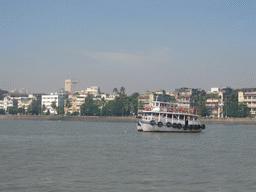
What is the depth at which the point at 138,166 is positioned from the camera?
95.0 ft

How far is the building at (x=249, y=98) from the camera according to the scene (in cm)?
17838

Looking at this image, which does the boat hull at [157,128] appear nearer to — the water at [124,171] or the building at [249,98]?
the water at [124,171]

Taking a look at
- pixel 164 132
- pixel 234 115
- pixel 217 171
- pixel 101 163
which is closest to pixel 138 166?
Answer: pixel 101 163

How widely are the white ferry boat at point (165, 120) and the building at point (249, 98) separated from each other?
112 metres

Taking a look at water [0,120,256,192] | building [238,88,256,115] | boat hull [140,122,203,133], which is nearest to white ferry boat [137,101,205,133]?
boat hull [140,122,203,133]

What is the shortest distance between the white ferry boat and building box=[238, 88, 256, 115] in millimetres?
111894

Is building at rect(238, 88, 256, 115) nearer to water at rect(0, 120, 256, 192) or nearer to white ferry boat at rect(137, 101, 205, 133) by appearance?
white ferry boat at rect(137, 101, 205, 133)

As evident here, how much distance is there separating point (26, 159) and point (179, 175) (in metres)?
13.4

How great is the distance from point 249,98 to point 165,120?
118959 mm

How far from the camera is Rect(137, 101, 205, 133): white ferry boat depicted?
2800 inches

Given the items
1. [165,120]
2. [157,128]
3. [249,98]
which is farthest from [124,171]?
[249,98]

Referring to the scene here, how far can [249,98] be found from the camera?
7096 inches

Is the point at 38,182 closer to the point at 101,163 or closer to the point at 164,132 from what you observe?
the point at 101,163

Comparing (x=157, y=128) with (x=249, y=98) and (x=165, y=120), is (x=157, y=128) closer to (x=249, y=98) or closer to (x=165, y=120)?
(x=165, y=120)
